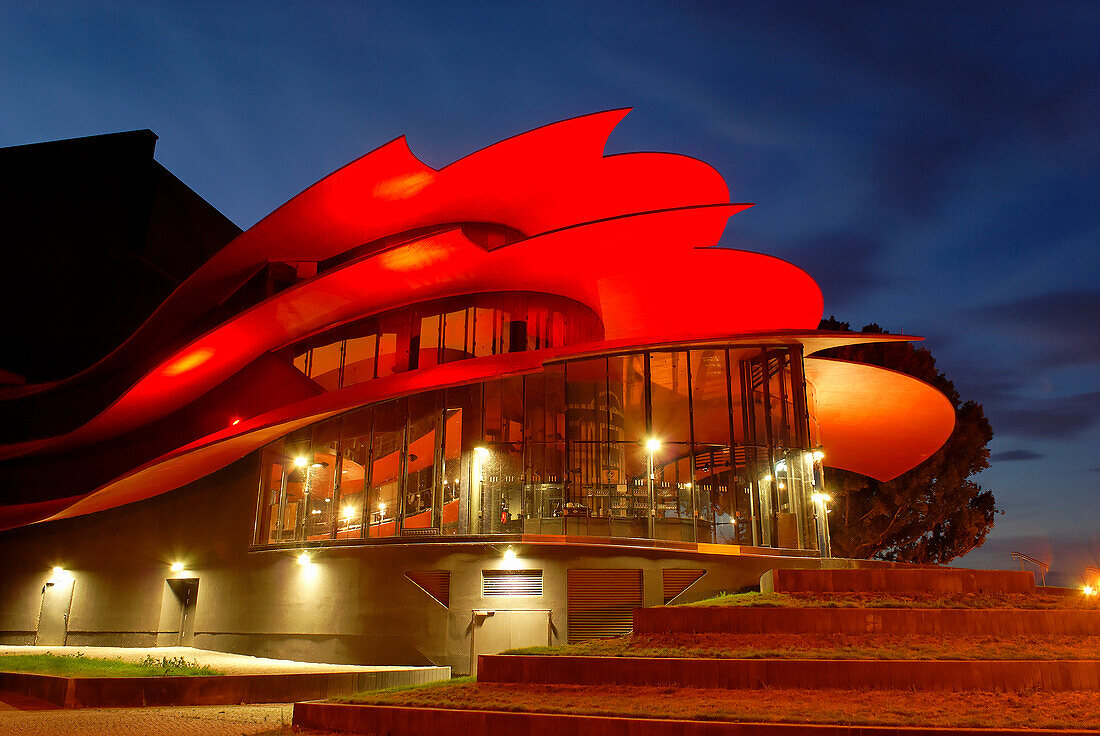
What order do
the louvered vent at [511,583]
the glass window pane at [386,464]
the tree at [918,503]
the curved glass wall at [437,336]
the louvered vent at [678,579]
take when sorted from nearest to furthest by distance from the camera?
the louvered vent at [511,583]
the louvered vent at [678,579]
the glass window pane at [386,464]
the curved glass wall at [437,336]
the tree at [918,503]

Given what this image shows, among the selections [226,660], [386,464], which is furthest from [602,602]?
[226,660]

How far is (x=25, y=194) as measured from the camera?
98.1 feet

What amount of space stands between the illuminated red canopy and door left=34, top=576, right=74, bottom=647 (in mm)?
2164

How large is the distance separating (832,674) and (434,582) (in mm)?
8885

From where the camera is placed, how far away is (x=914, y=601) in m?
10.2

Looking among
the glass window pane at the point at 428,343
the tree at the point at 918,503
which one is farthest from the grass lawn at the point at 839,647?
the tree at the point at 918,503

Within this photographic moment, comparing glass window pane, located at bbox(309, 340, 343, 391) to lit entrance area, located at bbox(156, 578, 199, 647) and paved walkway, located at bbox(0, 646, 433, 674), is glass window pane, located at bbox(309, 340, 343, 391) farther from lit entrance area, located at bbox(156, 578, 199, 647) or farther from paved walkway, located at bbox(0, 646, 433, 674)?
paved walkway, located at bbox(0, 646, 433, 674)

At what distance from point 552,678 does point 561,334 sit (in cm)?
1177

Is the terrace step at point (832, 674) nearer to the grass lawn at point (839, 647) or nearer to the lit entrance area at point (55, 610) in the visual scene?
the grass lawn at point (839, 647)

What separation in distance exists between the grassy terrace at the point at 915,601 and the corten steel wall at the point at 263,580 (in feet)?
13.1

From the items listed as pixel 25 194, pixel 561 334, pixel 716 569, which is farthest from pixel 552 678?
pixel 25 194

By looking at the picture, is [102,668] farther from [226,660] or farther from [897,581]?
[897,581]

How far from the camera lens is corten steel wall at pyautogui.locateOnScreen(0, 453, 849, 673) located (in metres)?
14.6

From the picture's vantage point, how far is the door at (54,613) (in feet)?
70.9
